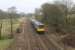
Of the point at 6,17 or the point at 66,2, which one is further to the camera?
the point at 66,2

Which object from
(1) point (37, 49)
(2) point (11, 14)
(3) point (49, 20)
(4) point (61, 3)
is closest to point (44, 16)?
(3) point (49, 20)

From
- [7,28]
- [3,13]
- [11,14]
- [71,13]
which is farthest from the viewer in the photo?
[71,13]

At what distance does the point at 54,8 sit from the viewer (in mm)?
18734

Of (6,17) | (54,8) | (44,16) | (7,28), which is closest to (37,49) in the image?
(6,17)

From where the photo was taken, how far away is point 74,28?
16.7 metres

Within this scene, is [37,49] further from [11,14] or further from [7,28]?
[7,28]

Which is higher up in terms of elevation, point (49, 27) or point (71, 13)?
point (71, 13)

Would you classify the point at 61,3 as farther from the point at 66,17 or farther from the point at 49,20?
the point at 49,20

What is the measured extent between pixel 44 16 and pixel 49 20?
878 millimetres

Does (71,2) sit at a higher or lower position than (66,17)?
higher

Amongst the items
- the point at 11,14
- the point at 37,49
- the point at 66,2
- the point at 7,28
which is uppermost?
the point at 66,2

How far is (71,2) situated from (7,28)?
250 inches

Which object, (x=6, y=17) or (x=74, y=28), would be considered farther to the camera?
(x=74, y=28)

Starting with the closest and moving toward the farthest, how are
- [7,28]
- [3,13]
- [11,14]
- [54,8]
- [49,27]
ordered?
1. [3,13]
2. [11,14]
3. [7,28]
4. [54,8]
5. [49,27]
